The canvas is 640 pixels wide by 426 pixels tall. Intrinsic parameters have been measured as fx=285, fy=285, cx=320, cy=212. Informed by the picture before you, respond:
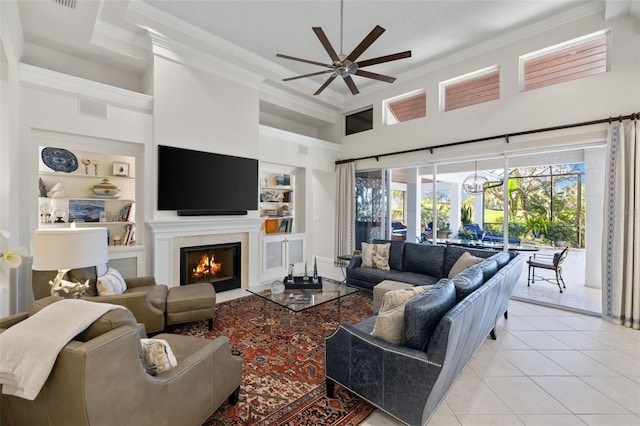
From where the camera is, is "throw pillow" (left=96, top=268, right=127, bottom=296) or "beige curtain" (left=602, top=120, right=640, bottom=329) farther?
"beige curtain" (left=602, top=120, right=640, bottom=329)

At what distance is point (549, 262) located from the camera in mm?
4598

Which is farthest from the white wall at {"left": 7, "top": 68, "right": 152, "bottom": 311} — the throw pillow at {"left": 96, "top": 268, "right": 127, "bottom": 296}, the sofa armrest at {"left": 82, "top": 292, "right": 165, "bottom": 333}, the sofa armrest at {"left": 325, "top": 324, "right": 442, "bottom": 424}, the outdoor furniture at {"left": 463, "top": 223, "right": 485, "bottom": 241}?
the outdoor furniture at {"left": 463, "top": 223, "right": 485, "bottom": 241}

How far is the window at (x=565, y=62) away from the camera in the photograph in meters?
3.91

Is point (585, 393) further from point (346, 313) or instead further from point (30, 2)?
point (30, 2)

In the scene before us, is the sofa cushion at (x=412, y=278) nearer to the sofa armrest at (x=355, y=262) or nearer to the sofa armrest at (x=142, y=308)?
the sofa armrest at (x=355, y=262)

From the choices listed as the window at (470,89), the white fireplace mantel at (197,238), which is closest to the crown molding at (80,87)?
the white fireplace mantel at (197,238)

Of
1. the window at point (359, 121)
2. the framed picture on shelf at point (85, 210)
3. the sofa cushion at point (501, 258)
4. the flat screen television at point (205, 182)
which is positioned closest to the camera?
the sofa cushion at point (501, 258)

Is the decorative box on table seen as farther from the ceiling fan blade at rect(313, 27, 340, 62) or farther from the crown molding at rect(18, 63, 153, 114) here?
the crown molding at rect(18, 63, 153, 114)

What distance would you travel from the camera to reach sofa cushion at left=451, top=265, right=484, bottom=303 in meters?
2.10

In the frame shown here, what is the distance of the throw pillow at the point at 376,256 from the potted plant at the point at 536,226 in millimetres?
2316


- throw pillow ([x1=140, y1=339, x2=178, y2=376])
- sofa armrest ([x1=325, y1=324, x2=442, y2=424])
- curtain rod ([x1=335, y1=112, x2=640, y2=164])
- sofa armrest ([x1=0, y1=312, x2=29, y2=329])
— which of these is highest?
curtain rod ([x1=335, y1=112, x2=640, y2=164])

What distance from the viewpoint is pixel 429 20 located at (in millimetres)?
4070

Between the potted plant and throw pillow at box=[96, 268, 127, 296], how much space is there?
5.81 metres

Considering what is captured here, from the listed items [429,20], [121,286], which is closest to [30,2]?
[121,286]
